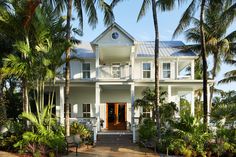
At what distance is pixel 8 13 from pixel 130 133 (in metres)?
11.9

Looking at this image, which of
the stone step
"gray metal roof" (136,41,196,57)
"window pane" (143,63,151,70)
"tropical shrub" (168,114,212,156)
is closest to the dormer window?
"gray metal roof" (136,41,196,57)

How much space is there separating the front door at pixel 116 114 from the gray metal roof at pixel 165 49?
4372 mm

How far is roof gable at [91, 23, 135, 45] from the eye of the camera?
81.3 ft

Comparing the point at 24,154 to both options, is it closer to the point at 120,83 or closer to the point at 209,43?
the point at 120,83

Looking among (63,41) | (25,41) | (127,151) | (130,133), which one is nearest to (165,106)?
(130,133)

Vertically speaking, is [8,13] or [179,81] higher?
[8,13]

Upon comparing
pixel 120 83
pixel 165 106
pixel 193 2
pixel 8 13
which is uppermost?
pixel 193 2

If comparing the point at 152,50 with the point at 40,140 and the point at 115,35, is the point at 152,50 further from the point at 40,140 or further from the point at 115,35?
the point at 40,140

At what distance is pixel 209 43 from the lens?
106 ft

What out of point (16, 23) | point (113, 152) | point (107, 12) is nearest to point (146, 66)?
point (107, 12)

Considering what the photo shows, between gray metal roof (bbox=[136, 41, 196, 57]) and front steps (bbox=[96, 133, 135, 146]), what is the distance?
7.07 meters

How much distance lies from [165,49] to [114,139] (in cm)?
1023

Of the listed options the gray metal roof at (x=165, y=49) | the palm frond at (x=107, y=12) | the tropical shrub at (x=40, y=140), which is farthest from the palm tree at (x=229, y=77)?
the tropical shrub at (x=40, y=140)

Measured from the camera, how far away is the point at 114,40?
985 inches
